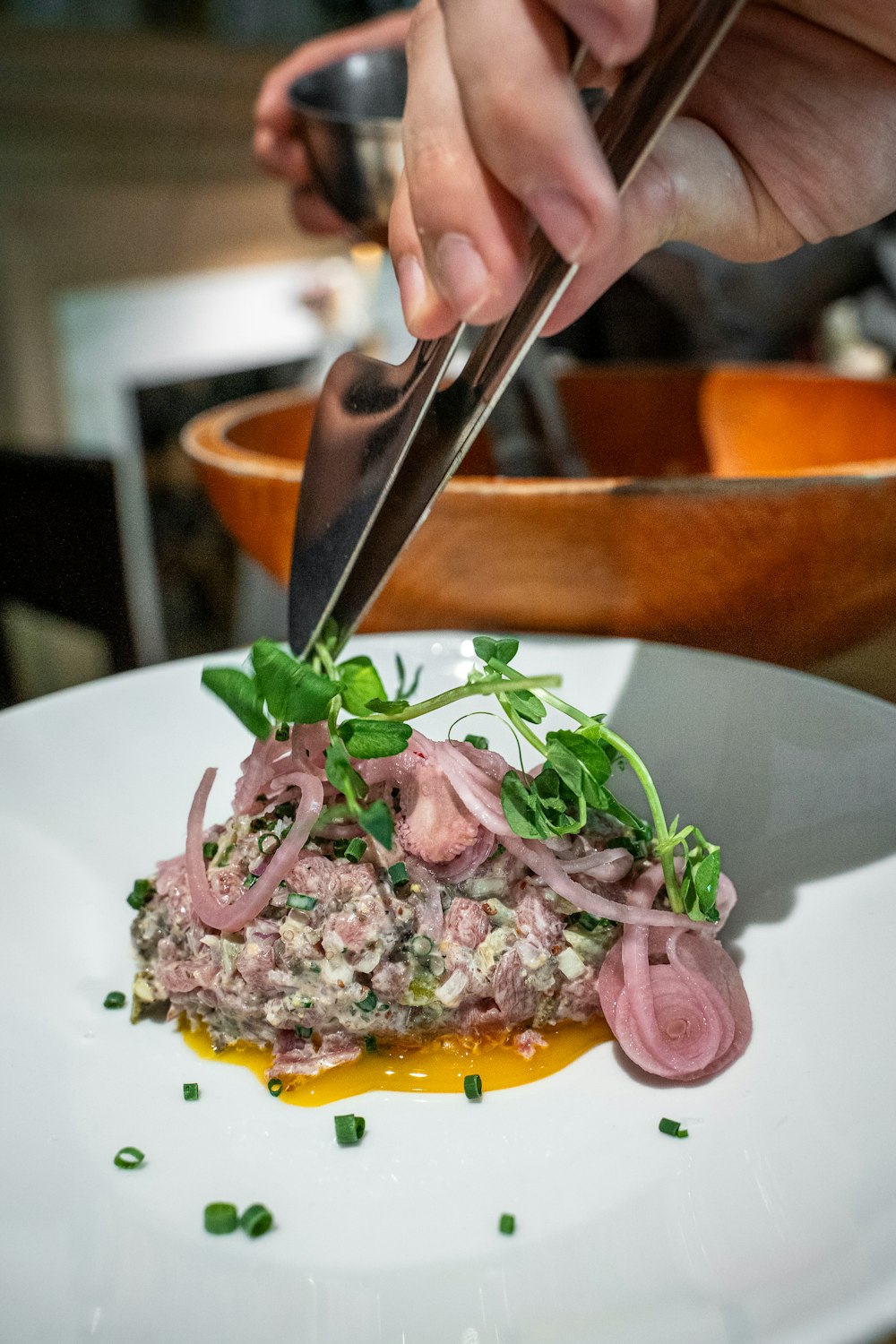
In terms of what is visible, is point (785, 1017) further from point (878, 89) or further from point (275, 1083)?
point (878, 89)

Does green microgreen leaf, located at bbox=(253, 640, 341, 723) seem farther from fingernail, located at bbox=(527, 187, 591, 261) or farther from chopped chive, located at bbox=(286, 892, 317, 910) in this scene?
fingernail, located at bbox=(527, 187, 591, 261)

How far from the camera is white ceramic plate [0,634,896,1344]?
1.78 ft

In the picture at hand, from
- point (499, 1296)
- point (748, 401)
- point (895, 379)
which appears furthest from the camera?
point (748, 401)

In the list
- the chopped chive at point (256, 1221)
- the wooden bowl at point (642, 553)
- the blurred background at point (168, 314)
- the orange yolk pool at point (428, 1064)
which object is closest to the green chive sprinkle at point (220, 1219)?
the chopped chive at point (256, 1221)

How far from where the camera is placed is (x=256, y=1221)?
0.61 metres

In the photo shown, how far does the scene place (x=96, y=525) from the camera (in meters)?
1.44

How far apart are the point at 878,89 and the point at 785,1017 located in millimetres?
714

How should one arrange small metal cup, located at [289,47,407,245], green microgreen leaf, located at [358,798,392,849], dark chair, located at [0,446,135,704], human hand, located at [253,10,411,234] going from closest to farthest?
green microgreen leaf, located at [358,798,392,849], small metal cup, located at [289,47,407,245], dark chair, located at [0,446,135,704], human hand, located at [253,10,411,234]

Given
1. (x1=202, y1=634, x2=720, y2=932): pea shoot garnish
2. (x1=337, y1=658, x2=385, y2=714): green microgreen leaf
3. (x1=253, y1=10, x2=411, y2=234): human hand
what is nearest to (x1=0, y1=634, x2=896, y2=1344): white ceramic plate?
(x1=202, y1=634, x2=720, y2=932): pea shoot garnish

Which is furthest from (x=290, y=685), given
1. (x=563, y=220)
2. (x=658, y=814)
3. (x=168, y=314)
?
(x=168, y=314)

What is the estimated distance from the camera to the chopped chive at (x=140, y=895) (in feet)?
2.72

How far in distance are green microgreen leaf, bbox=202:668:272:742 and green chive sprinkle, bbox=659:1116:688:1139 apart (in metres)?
0.39

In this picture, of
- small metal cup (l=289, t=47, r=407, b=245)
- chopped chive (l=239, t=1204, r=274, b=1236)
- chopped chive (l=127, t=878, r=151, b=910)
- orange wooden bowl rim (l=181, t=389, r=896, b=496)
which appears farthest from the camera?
small metal cup (l=289, t=47, r=407, b=245)

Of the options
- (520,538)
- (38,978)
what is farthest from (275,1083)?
(520,538)
